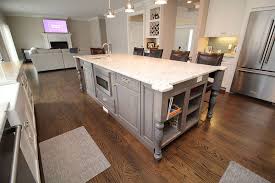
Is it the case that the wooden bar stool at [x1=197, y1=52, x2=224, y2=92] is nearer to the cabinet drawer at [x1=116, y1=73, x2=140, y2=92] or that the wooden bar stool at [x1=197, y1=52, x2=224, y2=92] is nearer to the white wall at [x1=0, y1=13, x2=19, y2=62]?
the cabinet drawer at [x1=116, y1=73, x2=140, y2=92]

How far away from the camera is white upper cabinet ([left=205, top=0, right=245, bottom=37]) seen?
2975 mm

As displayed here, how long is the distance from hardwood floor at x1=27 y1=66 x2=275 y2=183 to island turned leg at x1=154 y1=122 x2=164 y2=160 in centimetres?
8

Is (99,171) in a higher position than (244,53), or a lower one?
lower

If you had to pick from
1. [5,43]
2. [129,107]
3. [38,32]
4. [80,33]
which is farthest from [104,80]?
[80,33]

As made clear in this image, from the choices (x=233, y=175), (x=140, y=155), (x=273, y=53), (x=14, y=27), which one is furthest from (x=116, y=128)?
(x=14, y=27)

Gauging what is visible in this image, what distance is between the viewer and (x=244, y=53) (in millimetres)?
2973

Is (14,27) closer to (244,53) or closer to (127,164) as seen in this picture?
(127,164)

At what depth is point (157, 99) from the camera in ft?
4.17

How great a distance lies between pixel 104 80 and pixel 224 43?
3.43 m

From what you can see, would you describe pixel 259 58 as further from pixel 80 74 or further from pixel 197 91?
pixel 80 74

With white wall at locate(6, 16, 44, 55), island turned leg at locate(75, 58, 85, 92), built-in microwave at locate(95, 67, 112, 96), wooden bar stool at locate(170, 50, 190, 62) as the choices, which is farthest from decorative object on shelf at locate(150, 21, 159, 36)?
white wall at locate(6, 16, 44, 55)

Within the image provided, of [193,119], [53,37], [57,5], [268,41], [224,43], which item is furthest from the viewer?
[53,37]

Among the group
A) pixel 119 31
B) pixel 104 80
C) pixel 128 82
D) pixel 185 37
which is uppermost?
pixel 119 31

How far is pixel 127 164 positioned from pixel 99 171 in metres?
0.29
